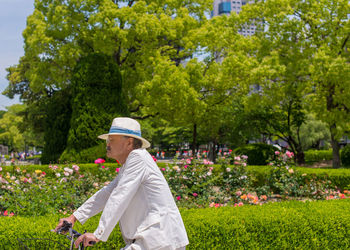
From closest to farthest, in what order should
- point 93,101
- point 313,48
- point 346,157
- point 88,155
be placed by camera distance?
point 88,155
point 93,101
point 313,48
point 346,157

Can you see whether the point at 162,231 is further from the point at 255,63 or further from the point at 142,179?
the point at 255,63

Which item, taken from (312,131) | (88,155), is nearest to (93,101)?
(88,155)

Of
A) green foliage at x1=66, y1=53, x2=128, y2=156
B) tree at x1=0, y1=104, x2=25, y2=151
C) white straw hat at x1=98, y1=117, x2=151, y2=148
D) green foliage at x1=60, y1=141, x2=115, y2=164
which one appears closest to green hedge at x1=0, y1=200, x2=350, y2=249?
white straw hat at x1=98, y1=117, x2=151, y2=148

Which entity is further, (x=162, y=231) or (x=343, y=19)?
(x=343, y=19)

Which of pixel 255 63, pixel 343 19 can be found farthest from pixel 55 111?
pixel 343 19

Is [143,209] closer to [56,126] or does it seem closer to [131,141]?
[131,141]

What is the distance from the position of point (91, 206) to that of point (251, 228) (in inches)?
90.2

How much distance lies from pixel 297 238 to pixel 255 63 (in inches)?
554

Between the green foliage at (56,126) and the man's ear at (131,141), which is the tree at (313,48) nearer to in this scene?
the green foliage at (56,126)

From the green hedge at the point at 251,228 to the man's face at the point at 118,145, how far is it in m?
1.52

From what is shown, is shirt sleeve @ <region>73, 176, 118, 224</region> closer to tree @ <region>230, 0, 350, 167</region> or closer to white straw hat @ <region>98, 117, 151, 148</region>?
white straw hat @ <region>98, 117, 151, 148</region>

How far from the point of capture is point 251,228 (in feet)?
13.7

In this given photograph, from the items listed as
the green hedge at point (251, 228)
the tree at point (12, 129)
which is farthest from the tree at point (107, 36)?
the tree at point (12, 129)

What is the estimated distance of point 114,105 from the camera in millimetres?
15422
